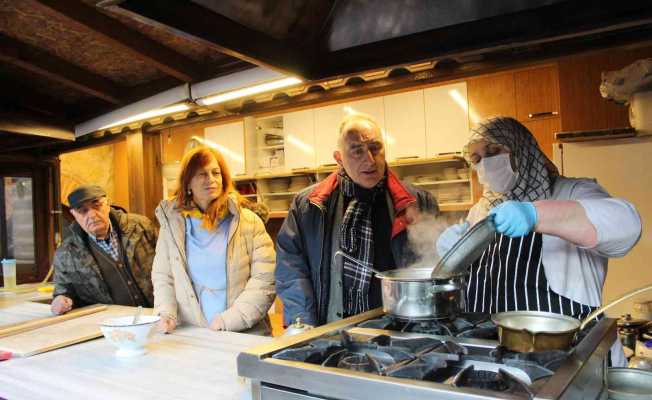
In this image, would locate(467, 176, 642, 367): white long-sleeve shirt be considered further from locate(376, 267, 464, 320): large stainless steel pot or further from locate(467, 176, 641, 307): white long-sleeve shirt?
locate(376, 267, 464, 320): large stainless steel pot

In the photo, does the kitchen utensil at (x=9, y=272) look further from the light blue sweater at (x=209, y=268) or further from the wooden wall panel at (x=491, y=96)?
the wooden wall panel at (x=491, y=96)

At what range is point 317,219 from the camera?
2.16 meters

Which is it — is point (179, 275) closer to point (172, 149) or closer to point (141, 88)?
point (141, 88)

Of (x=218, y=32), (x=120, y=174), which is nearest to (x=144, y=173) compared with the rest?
(x=120, y=174)

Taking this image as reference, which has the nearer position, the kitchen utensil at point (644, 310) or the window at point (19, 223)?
the kitchen utensil at point (644, 310)

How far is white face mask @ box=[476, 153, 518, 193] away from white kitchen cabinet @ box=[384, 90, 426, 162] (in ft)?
9.26

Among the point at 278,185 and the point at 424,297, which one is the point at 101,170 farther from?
the point at 424,297

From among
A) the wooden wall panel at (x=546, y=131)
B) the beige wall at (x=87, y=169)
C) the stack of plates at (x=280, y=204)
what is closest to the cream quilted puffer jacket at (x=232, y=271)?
the wooden wall panel at (x=546, y=131)

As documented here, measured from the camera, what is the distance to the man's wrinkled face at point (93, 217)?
8.28ft

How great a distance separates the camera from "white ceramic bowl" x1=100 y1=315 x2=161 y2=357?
5.06 feet

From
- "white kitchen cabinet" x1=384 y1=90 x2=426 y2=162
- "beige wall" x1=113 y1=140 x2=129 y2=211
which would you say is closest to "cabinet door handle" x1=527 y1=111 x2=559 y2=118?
"white kitchen cabinet" x1=384 y1=90 x2=426 y2=162

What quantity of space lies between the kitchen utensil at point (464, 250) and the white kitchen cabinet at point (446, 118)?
3.12 metres

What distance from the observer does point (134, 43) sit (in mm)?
2428

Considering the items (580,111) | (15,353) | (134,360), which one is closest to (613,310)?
(580,111)
